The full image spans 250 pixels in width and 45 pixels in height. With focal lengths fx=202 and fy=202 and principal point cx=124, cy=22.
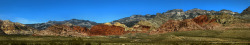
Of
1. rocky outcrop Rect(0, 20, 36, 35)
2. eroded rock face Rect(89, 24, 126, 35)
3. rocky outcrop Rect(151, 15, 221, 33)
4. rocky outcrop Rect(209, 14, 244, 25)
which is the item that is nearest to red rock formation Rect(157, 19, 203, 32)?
rocky outcrop Rect(151, 15, 221, 33)

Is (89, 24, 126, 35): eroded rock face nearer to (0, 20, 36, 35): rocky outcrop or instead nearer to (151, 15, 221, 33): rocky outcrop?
(151, 15, 221, 33): rocky outcrop

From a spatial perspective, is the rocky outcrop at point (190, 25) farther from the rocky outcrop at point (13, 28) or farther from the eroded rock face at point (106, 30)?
the rocky outcrop at point (13, 28)

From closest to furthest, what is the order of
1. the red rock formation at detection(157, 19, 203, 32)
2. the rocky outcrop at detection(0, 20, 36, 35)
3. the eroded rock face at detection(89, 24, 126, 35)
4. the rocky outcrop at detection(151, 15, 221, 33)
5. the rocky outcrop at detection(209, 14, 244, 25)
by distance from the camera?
the rocky outcrop at detection(151, 15, 221, 33) → the red rock formation at detection(157, 19, 203, 32) → the rocky outcrop at detection(209, 14, 244, 25) → the rocky outcrop at detection(0, 20, 36, 35) → the eroded rock face at detection(89, 24, 126, 35)

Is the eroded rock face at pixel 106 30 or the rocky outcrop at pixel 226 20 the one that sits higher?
the rocky outcrop at pixel 226 20

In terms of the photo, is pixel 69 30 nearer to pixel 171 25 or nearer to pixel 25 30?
pixel 25 30

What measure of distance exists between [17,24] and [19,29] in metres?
6.32

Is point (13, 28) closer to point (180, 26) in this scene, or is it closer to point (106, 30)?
point (106, 30)

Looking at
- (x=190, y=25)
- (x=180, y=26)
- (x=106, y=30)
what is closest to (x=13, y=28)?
(x=106, y=30)

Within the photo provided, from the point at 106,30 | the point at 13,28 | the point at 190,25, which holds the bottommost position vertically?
the point at 106,30

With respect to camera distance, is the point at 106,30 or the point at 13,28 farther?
the point at 106,30

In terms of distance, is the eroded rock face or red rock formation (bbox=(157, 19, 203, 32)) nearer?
red rock formation (bbox=(157, 19, 203, 32))

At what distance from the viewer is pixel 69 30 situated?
109 metres

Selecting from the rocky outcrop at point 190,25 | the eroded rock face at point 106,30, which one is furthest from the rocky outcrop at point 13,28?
the rocky outcrop at point 190,25

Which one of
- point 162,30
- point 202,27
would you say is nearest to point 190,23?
point 202,27
